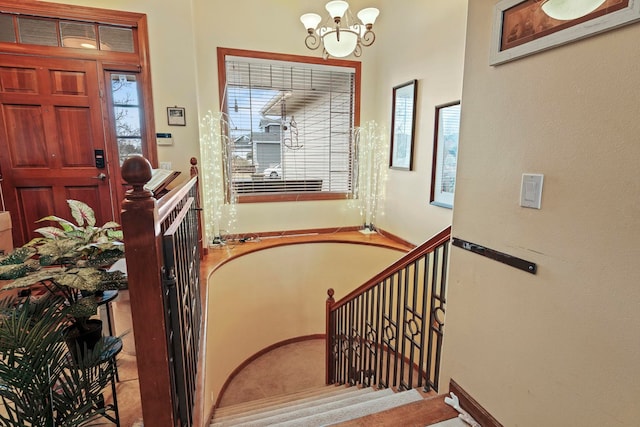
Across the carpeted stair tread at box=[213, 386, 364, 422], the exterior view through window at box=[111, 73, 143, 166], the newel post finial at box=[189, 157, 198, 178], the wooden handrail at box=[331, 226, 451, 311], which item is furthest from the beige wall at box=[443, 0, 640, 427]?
the exterior view through window at box=[111, 73, 143, 166]

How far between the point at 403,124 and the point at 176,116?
2.52 m

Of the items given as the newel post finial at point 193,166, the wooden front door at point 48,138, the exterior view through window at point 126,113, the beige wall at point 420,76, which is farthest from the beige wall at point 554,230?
the wooden front door at point 48,138

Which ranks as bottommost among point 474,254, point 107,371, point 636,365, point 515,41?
point 107,371

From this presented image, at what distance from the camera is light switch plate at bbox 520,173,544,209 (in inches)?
44.9

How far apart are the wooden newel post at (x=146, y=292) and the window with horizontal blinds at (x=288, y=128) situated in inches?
124

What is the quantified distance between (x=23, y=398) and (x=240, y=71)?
3.65 metres

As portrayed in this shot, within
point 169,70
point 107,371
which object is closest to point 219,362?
point 107,371

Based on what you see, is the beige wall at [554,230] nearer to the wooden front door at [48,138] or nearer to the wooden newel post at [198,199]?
the wooden newel post at [198,199]

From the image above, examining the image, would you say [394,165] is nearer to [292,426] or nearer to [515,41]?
[515,41]

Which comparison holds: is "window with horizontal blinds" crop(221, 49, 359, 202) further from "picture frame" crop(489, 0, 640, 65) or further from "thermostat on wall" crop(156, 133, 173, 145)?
"picture frame" crop(489, 0, 640, 65)

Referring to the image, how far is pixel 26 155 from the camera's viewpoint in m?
3.00

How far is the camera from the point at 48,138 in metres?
3.03

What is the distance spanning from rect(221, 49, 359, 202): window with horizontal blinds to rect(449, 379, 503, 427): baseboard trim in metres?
3.12

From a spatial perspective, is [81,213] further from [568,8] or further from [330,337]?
[330,337]
